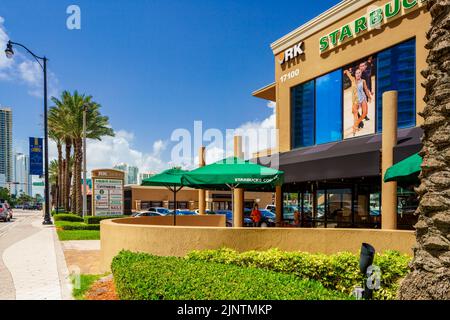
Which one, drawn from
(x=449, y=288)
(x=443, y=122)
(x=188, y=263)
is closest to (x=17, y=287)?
(x=188, y=263)

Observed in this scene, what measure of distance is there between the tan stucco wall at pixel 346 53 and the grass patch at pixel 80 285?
11.2 m

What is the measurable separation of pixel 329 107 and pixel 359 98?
5.74ft

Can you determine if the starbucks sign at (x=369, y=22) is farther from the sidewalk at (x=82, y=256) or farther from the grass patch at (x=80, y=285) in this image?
the sidewalk at (x=82, y=256)

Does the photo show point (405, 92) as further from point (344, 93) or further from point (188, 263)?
point (188, 263)

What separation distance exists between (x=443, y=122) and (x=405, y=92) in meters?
9.59

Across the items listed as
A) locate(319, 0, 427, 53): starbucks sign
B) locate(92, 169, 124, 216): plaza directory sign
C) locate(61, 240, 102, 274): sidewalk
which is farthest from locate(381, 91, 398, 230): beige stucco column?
locate(92, 169, 124, 216): plaza directory sign

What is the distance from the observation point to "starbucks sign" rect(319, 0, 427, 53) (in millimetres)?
11641

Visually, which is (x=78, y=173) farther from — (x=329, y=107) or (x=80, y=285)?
(x=80, y=285)

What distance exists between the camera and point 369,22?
1308cm

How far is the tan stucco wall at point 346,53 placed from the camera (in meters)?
11.2

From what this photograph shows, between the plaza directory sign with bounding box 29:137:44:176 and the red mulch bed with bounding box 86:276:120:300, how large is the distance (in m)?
24.4

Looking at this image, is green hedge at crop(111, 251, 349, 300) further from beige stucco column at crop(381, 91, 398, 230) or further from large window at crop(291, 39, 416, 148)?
large window at crop(291, 39, 416, 148)

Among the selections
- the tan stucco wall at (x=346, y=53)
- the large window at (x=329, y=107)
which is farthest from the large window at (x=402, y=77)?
the large window at (x=329, y=107)

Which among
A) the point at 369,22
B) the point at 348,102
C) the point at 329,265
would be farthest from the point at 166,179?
the point at 369,22
